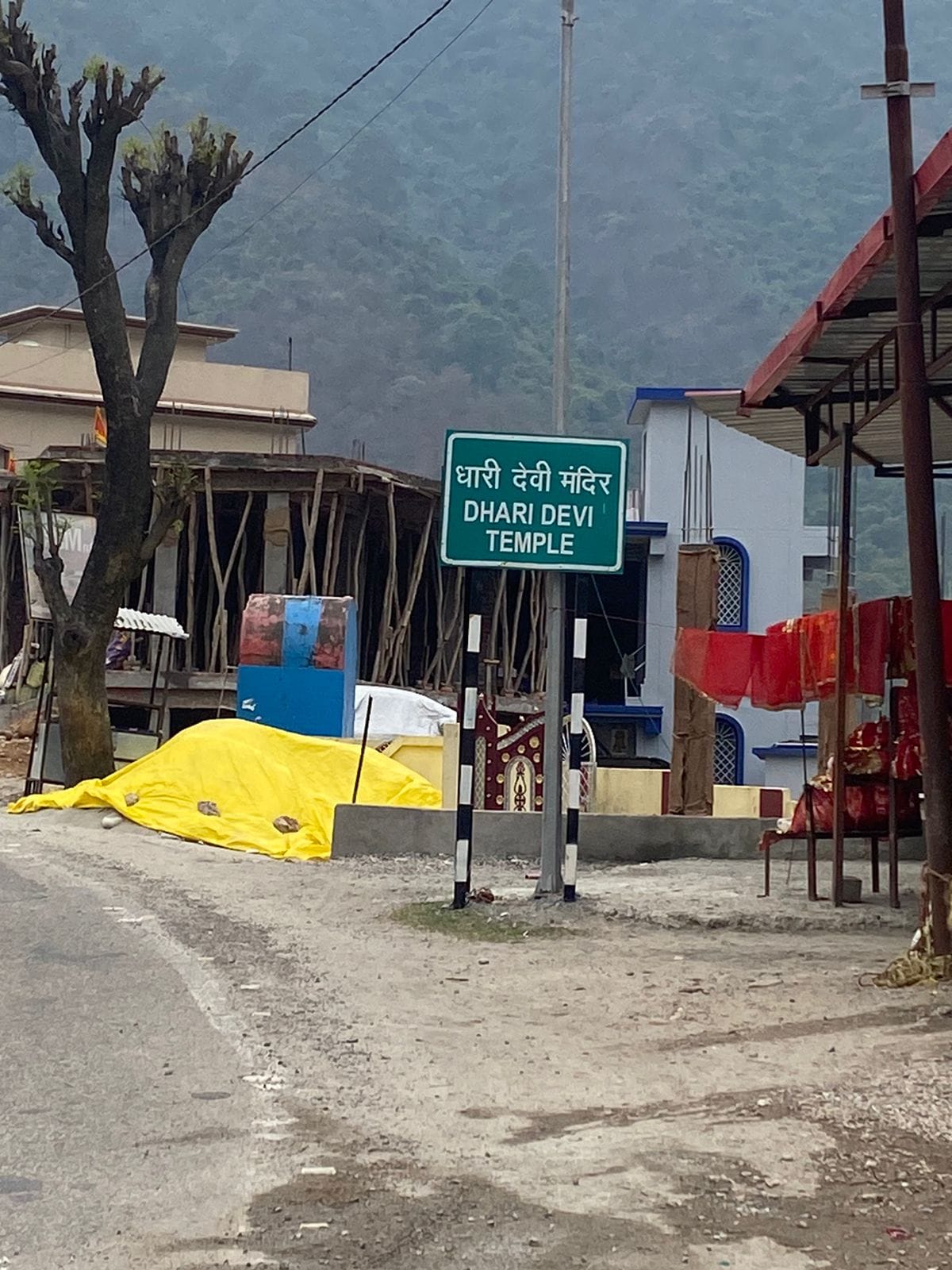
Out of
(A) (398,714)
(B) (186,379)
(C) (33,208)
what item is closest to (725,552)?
(A) (398,714)

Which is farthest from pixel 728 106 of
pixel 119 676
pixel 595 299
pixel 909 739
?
pixel 909 739

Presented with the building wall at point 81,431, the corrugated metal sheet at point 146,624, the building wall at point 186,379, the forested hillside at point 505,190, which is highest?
the forested hillside at point 505,190

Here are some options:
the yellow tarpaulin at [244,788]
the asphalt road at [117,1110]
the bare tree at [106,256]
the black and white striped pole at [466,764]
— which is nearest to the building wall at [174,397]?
the bare tree at [106,256]

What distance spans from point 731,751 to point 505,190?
129854 millimetres

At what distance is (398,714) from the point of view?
1065 inches

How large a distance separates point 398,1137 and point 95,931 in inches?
211

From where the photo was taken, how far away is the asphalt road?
4.79m

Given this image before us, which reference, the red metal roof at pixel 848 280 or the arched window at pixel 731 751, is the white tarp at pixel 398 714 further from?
the red metal roof at pixel 848 280

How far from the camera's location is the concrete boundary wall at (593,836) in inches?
603

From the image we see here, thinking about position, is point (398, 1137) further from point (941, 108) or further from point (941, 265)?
point (941, 108)

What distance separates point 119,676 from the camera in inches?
1154

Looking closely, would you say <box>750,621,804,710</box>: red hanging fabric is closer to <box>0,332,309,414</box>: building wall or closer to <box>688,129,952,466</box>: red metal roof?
<box>688,129,952,466</box>: red metal roof

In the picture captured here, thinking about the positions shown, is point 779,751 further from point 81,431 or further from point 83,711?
point 81,431

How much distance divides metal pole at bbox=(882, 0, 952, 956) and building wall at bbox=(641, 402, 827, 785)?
29.7 m
